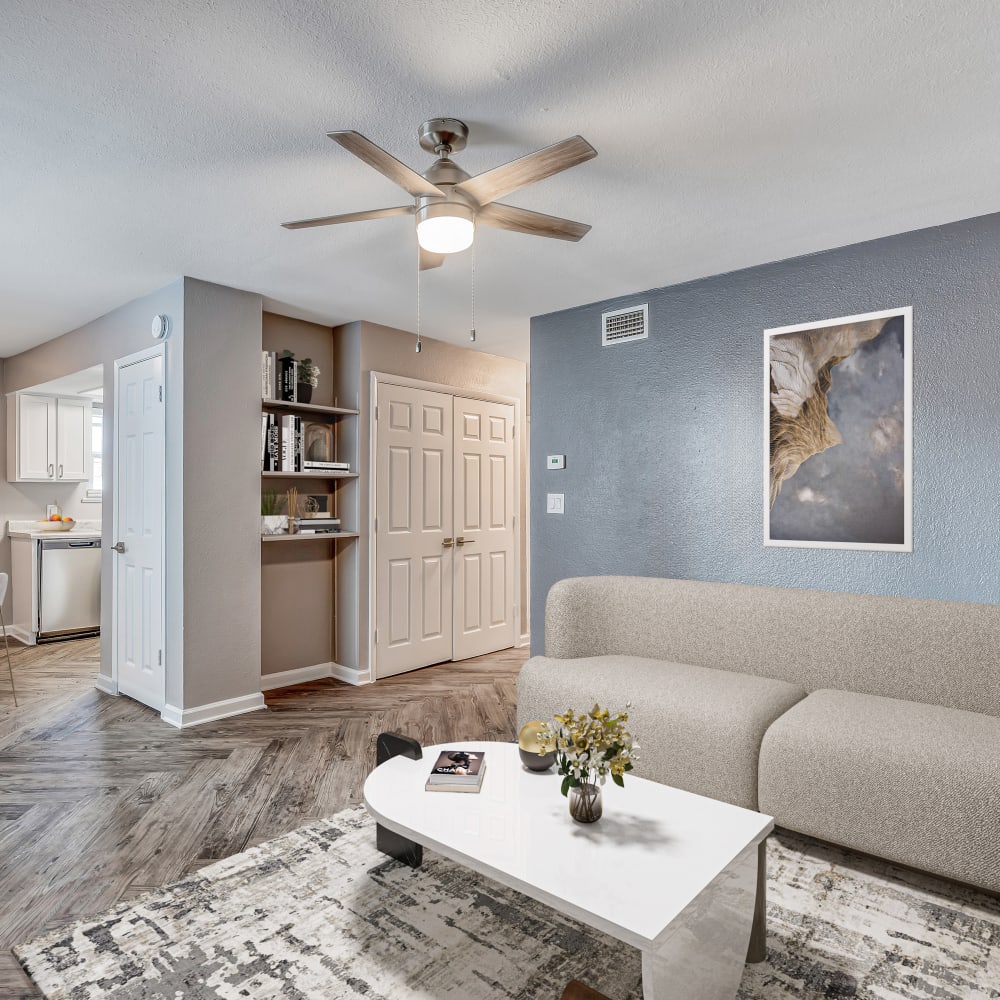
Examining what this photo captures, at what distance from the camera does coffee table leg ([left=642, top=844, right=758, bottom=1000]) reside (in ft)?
4.45

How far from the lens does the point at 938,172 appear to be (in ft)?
8.02

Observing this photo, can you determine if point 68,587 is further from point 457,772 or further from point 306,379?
point 457,772

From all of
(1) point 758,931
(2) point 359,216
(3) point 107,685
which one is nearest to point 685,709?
(1) point 758,931

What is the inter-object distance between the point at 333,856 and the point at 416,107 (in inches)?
96.0

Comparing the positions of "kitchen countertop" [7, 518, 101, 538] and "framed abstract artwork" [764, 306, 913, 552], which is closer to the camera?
"framed abstract artwork" [764, 306, 913, 552]

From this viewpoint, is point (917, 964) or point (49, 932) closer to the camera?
point (917, 964)

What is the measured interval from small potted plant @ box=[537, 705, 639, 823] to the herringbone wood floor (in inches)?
51.6

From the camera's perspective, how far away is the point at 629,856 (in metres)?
1.62

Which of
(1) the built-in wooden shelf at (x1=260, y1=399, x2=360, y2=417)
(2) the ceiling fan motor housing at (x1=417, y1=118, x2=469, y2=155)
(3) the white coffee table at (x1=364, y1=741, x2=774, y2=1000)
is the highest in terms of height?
(2) the ceiling fan motor housing at (x1=417, y1=118, x2=469, y2=155)

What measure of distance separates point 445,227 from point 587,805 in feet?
5.73

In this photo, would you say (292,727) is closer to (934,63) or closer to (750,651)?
(750,651)

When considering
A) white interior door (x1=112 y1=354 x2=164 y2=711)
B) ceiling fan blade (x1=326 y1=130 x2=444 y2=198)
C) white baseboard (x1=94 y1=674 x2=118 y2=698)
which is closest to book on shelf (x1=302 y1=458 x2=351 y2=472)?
white interior door (x1=112 y1=354 x2=164 y2=711)

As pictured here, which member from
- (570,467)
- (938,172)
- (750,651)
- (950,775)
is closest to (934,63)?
(938,172)

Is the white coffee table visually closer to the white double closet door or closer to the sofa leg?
the sofa leg
